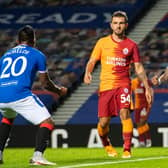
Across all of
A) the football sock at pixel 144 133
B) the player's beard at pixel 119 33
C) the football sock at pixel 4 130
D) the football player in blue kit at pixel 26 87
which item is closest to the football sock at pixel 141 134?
the football sock at pixel 144 133

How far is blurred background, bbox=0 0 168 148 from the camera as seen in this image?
17.4 metres

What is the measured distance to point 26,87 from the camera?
9.00 meters

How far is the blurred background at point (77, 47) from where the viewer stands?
17359mm

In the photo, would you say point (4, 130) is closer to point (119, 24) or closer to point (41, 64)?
point (41, 64)

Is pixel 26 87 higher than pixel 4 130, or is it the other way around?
pixel 26 87

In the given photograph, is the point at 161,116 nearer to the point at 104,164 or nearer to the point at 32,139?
the point at 32,139

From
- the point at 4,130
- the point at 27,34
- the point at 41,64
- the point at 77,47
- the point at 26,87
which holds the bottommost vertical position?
the point at 4,130

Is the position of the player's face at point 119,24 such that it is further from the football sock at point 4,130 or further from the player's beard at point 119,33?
the football sock at point 4,130

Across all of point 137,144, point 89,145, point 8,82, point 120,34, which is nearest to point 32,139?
point 89,145

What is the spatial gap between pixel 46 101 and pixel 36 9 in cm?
643

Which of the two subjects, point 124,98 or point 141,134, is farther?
point 141,134

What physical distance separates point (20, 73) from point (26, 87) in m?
0.17

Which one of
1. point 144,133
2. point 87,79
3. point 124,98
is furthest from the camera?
point 144,133

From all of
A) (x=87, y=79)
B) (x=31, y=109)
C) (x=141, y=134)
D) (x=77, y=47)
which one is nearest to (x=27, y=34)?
(x=31, y=109)
